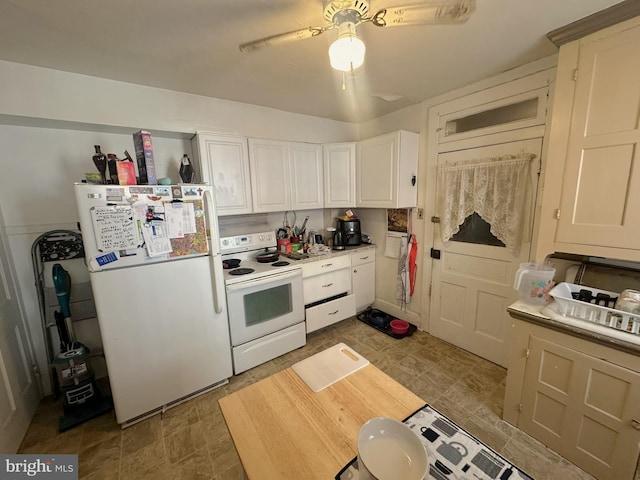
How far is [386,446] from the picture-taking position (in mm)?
700

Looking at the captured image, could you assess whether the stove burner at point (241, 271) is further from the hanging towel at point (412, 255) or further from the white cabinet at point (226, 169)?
the hanging towel at point (412, 255)

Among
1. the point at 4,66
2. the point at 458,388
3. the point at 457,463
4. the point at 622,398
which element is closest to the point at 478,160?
the point at 622,398

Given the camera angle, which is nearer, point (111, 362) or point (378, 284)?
point (111, 362)

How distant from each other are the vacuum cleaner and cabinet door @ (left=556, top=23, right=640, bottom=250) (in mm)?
3456

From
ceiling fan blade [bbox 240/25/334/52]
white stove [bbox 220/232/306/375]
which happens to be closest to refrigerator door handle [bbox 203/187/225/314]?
white stove [bbox 220/232/306/375]

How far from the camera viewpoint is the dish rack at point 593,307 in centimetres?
129

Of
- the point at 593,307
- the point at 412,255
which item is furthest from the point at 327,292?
the point at 593,307

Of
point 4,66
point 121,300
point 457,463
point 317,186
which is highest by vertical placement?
point 4,66

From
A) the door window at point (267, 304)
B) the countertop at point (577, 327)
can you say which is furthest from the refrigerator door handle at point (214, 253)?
the countertop at point (577, 327)

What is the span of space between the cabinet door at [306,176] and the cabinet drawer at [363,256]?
0.74 m

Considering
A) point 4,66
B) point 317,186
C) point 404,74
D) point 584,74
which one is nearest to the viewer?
point 584,74

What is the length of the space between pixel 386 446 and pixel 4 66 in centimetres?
298

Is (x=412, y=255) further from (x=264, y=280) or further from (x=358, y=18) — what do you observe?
(x=358, y=18)

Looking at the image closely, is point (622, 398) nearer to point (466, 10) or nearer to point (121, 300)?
point (466, 10)
